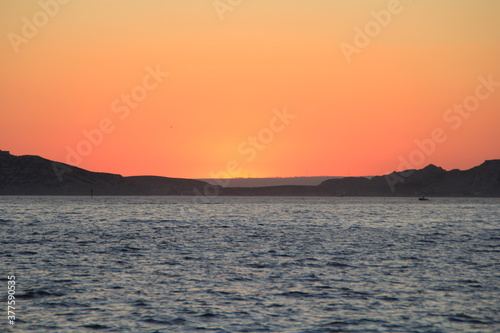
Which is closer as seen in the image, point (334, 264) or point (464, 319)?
point (464, 319)

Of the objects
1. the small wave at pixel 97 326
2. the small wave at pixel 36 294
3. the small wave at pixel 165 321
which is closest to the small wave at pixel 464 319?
the small wave at pixel 165 321

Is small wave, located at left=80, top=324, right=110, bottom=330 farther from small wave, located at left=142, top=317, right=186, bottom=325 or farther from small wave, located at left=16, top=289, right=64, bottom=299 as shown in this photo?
small wave, located at left=16, top=289, right=64, bottom=299

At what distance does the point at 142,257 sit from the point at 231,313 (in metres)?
26.7

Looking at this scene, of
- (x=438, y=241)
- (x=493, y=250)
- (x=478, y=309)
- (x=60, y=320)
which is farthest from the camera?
(x=438, y=241)

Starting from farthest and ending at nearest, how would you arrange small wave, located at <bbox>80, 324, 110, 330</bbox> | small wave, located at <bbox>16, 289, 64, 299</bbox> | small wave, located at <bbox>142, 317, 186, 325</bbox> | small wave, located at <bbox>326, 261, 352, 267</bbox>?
small wave, located at <bbox>326, 261, 352, 267</bbox> < small wave, located at <bbox>16, 289, 64, 299</bbox> < small wave, located at <bbox>142, 317, 186, 325</bbox> < small wave, located at <bbox>80, 324, 110, 330</bbox>

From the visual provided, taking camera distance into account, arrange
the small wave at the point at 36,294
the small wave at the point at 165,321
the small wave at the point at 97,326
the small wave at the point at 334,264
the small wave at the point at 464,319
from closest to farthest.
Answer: the small wave at the point at 97,326 → the small wave at the point at 165,321 → the small wave at the point at 464,319 → the small wave at the point at 36,294 → the small wave at the point at 334,264

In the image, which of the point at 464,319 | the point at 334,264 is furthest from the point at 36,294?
the point at 334,264

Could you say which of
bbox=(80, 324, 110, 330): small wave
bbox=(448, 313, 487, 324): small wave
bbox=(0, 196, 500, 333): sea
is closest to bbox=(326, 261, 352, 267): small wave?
bbox=(0, 196, 500, 333): sea

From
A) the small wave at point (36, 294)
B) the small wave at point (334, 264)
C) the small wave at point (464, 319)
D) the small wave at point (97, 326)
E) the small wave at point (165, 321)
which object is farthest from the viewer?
the small wave at point (334, 264)

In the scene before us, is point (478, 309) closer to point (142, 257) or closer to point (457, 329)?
point (457, 329)

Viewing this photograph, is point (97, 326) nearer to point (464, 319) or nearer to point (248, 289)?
point (248, 289)

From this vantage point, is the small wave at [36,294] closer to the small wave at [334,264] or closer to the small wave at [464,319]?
the small wave at [464,319]

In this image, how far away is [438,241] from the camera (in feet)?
259

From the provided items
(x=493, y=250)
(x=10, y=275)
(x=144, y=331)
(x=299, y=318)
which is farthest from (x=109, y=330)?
(x=493, y=250)
